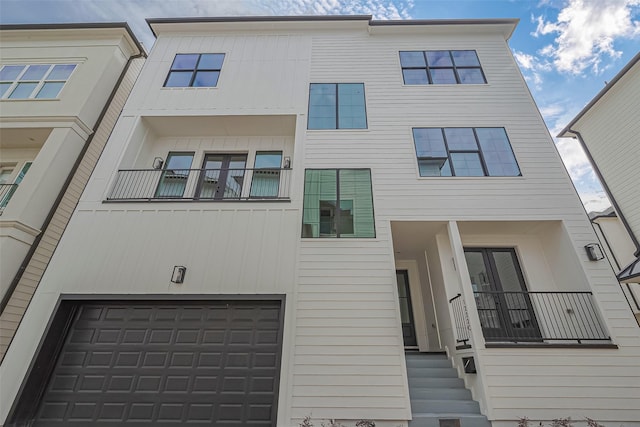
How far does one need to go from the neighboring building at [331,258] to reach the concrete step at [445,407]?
1.2 inches

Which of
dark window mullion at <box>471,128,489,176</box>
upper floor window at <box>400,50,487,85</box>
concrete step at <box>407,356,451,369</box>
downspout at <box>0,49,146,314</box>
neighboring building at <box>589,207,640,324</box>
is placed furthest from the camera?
neighboring building at <box>589,207,640,324</box>

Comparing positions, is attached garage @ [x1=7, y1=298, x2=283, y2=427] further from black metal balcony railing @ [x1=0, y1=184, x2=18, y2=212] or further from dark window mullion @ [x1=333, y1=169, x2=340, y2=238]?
black metal balcony railing @ [x1=0, y1=184, x2=18, y2=212]

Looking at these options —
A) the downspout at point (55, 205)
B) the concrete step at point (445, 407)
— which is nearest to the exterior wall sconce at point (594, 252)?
the concrete step at point (445, 407)

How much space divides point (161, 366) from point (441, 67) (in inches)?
399

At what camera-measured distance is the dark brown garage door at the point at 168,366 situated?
4.20 meters

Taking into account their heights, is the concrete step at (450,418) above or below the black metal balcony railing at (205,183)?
below

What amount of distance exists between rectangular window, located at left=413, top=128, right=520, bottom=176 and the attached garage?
487 centimetres

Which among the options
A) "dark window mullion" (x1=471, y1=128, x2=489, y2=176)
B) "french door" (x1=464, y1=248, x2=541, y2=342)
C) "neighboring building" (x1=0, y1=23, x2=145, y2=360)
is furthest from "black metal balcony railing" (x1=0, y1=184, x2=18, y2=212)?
"dark window mullion" (x1=471, y1=128, x2=489, y2=176)

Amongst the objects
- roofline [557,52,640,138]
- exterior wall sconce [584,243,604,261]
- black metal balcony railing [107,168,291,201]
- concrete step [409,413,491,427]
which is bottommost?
concrete step [409,413,491,427]

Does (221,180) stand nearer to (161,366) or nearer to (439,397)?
(161,366)

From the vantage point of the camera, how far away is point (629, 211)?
719cm

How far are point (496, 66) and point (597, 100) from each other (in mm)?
3780

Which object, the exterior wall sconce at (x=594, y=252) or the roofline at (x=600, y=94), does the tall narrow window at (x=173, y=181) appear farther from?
the roofline at (x=600, y=94)

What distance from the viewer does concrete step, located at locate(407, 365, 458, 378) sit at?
5.00m
